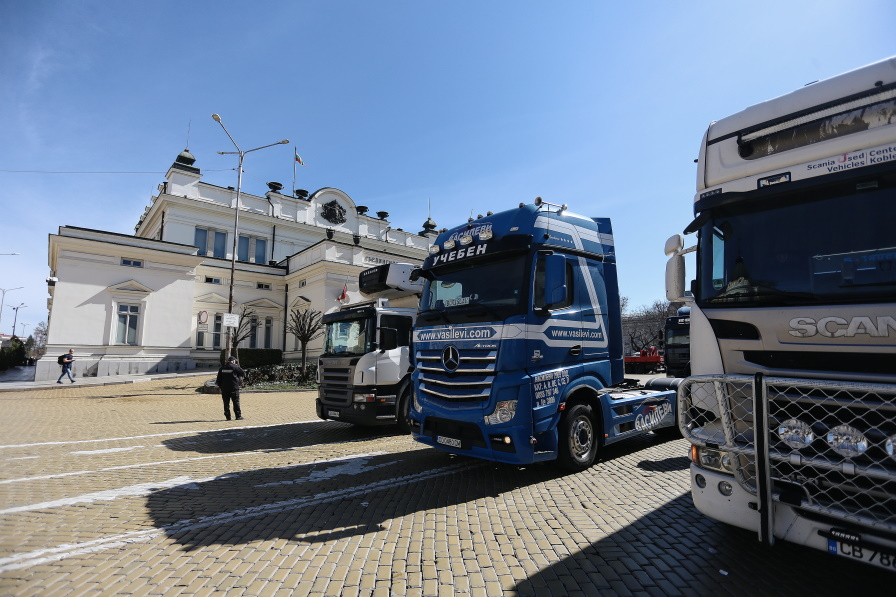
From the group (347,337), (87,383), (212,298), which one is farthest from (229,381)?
(212,298)

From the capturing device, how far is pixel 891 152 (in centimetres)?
313

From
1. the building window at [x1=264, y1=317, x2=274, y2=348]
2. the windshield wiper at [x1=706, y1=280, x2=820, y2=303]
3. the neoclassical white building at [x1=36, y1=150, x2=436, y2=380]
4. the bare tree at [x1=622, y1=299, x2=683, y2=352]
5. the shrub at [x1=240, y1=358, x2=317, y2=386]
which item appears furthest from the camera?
the bare tree at [x1=622, y1=299, x2=683, y2=352]

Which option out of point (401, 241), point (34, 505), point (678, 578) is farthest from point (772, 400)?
point (401, 241)

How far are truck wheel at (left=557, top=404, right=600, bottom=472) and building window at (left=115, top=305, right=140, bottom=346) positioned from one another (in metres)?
28.8

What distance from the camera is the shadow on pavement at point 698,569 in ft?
10.9

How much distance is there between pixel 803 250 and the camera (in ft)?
11.2

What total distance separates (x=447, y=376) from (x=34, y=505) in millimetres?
5075

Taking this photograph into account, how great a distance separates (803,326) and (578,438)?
3.46 meters

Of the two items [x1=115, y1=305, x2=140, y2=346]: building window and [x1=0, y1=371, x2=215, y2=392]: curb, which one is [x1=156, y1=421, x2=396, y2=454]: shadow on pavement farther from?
[x1=115, y1=305, x2=140, y2=346]: building window

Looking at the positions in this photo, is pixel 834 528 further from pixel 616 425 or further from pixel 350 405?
pixel 350 405

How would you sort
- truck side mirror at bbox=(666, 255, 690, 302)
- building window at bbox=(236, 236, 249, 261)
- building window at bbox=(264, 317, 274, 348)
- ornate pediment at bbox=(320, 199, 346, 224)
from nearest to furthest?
1. truck side mirror at bbox=(666, 255, 690, 302)
2. building window at bbox=(264, 317, 274, 348)
3. building window at bbox=(236, 236, 249, 261)
4. ornate pediment at bbox=(320, 199, 346, 224)

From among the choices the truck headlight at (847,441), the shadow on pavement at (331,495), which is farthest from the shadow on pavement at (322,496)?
the truck headlight at (847,441)

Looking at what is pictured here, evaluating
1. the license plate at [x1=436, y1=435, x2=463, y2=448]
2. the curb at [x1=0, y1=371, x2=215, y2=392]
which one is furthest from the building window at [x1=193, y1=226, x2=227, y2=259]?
the license plate at [x1=436, y1=435, x2=463, y2=448]

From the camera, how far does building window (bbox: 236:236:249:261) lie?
125 ft
